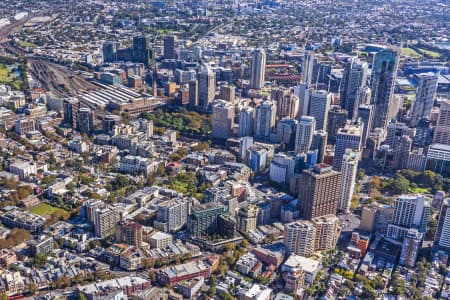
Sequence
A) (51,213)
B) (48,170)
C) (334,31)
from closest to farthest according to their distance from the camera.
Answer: (51,213), (48,170), (334,31)

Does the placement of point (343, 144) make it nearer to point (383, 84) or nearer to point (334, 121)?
point (334, 121)

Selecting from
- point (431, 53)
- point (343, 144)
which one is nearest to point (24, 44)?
point (343, 144)

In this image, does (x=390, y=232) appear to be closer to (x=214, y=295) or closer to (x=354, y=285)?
(x=354, y=285)

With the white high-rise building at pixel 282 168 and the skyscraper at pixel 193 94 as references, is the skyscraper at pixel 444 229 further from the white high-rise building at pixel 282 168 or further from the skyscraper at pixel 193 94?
the skyscraper at pixel 193 94

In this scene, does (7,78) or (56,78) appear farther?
(56,78)

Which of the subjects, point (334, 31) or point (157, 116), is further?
point (334, 31)

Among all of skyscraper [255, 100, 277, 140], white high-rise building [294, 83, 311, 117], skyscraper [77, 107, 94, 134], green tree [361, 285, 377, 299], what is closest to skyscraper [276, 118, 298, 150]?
skyscraper [255, 100, 277, 140]

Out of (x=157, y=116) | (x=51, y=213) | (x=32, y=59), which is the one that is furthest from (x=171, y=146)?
(x=32, y=59)
